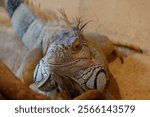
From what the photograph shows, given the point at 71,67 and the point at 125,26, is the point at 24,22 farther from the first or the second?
the point at 71,67

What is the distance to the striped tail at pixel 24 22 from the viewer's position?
6.43 feet

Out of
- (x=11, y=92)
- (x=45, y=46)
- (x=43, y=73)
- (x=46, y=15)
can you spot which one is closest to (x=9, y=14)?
(x=46, y=15)

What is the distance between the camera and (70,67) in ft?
4.18

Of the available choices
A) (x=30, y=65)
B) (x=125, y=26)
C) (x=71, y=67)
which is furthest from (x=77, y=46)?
(x=125, y=26)

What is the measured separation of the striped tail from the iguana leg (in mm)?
202

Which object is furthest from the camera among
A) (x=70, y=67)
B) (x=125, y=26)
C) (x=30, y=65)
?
(x=125, y=26)

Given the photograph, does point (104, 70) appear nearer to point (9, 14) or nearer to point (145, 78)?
point (145, 78)

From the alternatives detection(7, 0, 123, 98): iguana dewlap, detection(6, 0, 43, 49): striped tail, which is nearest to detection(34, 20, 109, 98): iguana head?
detection(7, 0, 123, 98): iguana dewlap

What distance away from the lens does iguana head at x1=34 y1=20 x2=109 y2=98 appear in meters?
1.25

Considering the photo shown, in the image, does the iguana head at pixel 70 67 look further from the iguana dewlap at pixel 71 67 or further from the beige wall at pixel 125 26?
the beige wall at pixel 125 26

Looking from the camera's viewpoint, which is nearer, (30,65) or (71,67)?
(71,67)

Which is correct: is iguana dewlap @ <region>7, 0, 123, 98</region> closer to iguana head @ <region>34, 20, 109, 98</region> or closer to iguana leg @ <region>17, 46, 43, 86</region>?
iguana head @ <region>34, 20, 109, 98</region>

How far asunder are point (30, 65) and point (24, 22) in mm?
486

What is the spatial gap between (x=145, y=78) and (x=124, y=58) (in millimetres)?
220
